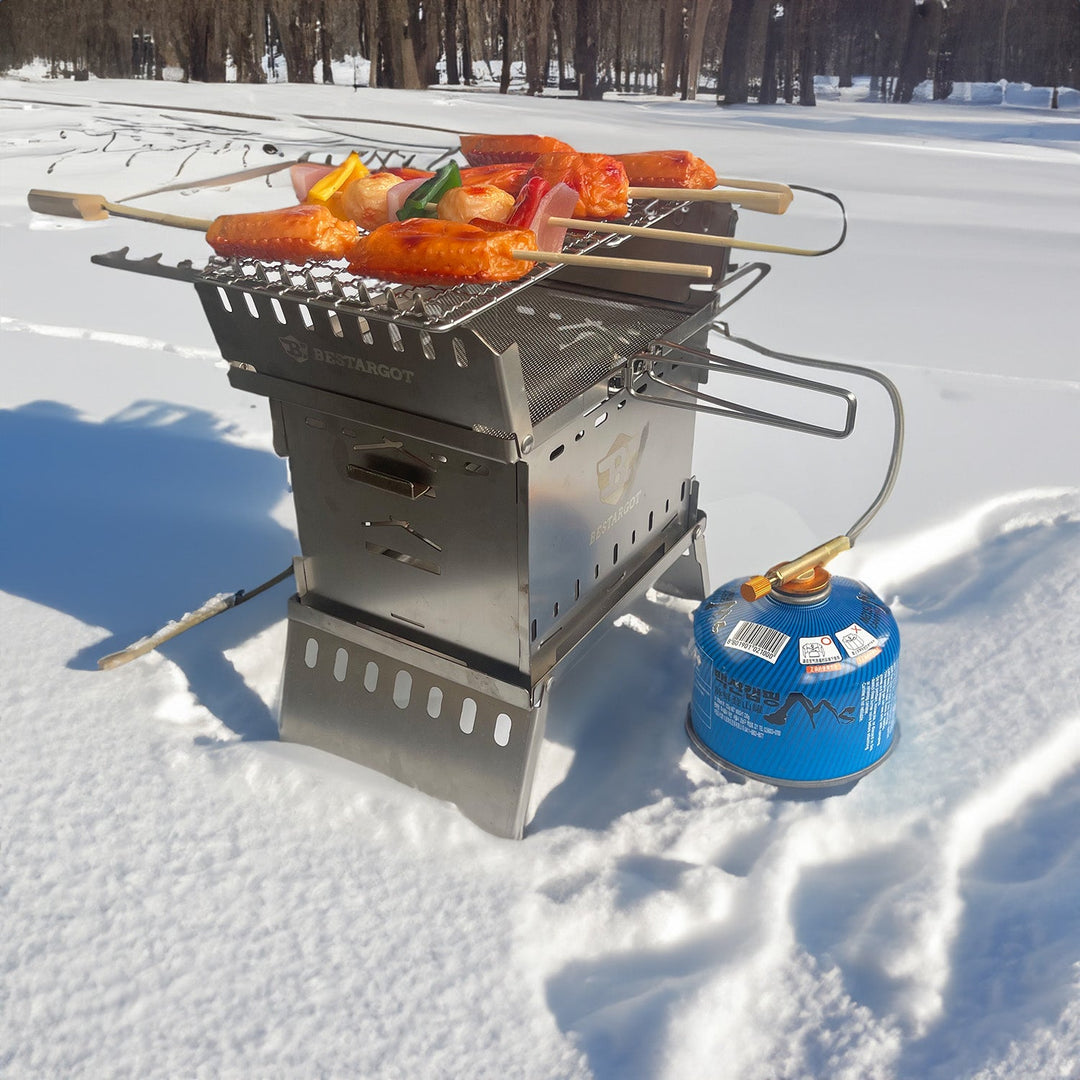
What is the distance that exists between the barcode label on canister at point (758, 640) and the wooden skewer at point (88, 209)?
4.13 feet

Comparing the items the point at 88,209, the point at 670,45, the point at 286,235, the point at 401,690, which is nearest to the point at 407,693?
the point at 401,690

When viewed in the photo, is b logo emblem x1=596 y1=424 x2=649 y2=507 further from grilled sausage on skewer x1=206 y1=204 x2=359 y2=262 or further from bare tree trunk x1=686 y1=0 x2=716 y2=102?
bare tree trunk x1=686 y1=0 x2=716 y2=102

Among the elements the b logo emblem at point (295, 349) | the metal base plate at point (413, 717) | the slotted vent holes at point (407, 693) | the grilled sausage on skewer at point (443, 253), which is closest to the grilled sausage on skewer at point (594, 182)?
the grilled sausage on skewer at point (443, 253)

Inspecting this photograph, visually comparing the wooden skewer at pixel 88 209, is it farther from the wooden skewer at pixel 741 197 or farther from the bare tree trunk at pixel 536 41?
the bare tree trunk at pixel 536 41

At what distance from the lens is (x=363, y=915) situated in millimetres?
1647

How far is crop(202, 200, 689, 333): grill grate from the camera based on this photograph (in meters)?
1.47

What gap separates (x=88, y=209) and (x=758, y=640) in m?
Result: 1.50

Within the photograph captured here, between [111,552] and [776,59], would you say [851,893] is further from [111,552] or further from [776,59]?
[776,59]

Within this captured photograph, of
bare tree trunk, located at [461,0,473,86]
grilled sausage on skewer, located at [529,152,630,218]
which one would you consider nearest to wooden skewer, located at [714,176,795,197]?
grilled sausage on skewer, located at [529,152,630,218]

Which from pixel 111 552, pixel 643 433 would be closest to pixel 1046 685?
pixel 643 433

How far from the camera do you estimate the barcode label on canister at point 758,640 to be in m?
1.79

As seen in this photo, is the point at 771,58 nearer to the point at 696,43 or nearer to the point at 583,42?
the point at 696,43

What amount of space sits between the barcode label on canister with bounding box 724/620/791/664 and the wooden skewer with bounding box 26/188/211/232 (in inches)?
49.5

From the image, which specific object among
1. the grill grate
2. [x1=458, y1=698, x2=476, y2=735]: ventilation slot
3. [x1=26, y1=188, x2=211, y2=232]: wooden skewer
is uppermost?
[x1=26, y1=188, x2=211, y2=232]: wooden skewer
